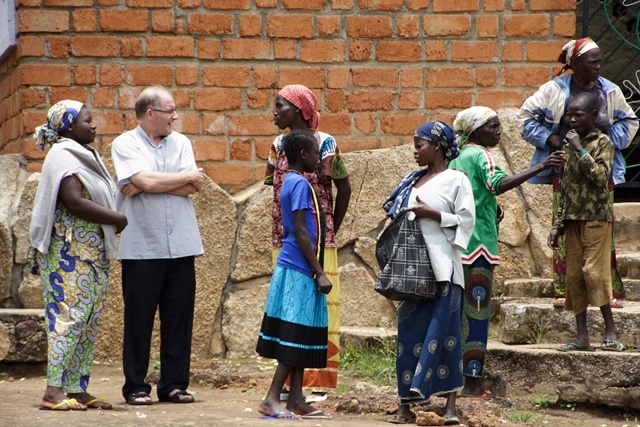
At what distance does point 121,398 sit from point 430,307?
2017 millimetres

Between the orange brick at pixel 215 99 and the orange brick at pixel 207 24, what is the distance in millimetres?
402

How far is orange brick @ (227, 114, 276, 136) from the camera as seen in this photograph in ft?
24.7

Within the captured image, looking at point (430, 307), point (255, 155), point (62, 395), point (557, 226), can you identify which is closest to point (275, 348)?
point (430, 307)

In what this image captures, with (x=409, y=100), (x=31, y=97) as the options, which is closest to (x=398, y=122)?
(x=409, y=100)

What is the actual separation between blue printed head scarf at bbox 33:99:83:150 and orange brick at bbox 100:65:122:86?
1597 mm

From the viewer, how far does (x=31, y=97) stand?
7371 millimetres

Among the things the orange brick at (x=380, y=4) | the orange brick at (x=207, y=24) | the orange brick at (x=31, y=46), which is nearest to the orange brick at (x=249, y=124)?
the orange brick at (x=207, y=24)

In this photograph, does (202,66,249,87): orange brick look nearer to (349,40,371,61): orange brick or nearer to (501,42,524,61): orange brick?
(349,40,371,61): orange brick

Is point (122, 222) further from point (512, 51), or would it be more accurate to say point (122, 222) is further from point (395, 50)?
point (512, 51)

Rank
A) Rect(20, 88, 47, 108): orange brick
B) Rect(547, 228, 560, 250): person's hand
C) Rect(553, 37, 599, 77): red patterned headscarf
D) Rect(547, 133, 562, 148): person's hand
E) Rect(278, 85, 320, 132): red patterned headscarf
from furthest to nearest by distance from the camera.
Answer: Rect(20, 88, 47, 108): orange brick → Rect(547, 133, 562, 148): person's hand → Rect(553, 37, 599, 77): red patterned headscarf → Rect(547, 228, 560, 250): person's hand → Rect(278, 85, 320, 132): red patterned headscarf

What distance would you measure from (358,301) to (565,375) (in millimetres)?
1882

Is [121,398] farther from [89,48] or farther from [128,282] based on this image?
[89,48]

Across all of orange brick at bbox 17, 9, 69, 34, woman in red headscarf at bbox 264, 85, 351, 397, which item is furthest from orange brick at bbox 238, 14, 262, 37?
woman in red headscarf at bbox 264, 85, 351, 397

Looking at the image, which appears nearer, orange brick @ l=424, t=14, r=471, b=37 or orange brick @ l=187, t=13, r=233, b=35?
orange brick @ l=187, t=13, r=233, b=35
